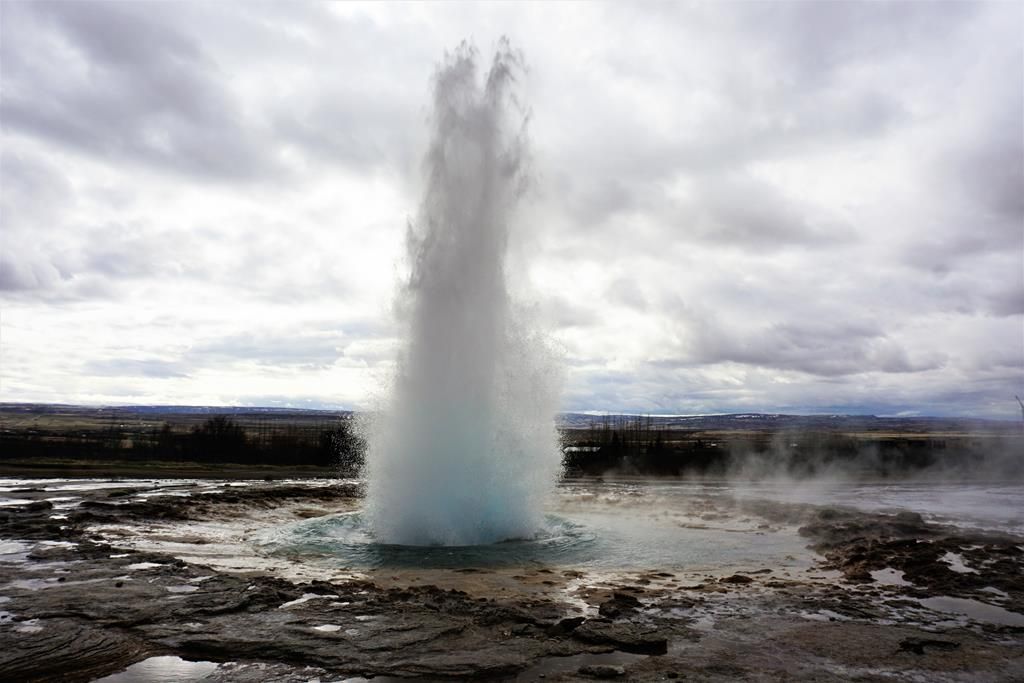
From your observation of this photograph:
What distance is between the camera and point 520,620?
8312 millimetres

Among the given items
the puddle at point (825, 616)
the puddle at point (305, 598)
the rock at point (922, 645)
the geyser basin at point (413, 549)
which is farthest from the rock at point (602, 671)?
the geyser basin at point (413, 549)

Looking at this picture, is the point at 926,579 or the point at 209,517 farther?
the point at 209,517

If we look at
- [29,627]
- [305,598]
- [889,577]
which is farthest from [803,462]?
[29,627]

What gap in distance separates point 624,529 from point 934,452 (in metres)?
41.6

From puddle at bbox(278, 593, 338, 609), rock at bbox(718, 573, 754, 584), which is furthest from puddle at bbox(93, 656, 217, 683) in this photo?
rock at bbox(718, 573, 754, 584)

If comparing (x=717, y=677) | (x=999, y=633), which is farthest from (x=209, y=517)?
(x=999, y=633)

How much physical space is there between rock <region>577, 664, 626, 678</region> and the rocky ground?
0.08 feet

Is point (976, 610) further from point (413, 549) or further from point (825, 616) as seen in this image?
point (413, 549)

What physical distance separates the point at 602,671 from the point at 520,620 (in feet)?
6.15

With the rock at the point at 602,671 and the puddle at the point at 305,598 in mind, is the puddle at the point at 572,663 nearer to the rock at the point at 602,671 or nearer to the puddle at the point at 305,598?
the rock at the point at 602,671

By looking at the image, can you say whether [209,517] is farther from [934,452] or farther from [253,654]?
[934,452]

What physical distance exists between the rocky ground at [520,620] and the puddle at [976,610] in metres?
0.04

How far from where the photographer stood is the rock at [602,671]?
654 cm

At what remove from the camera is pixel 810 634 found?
7977 millimetres
